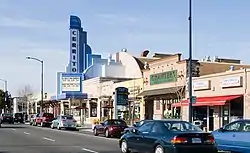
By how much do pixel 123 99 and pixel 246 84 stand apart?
58.0 feet

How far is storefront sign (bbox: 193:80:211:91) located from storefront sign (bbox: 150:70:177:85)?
128 inches

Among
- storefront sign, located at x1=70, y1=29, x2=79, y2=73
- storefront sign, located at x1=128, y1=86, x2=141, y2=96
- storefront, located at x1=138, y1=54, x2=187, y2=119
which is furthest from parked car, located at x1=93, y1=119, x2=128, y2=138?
storefront sign, located at x1=70, y1=29, x2=79, y2=73

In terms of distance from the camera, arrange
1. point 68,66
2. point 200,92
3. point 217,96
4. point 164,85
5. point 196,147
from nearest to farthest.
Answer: point 196,147
point 217,96
point 200,92
point 164,85
point 68,66

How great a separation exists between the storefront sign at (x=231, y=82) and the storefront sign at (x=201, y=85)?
191 cm

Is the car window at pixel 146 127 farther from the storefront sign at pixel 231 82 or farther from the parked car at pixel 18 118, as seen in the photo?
the parked car at pixel 18 118

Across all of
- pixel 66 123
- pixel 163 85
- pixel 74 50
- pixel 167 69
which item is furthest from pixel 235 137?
pixel 74 50

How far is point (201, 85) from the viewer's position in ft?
119

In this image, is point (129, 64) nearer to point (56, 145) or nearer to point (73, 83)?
point (73, 83)

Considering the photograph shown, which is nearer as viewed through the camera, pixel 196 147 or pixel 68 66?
pixel 196 147

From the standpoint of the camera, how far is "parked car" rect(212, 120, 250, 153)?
1780 centimetres

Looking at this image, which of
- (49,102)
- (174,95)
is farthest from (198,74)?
(49,102)

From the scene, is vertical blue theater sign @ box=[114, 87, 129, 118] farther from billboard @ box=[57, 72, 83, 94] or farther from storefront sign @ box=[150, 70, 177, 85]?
billboard @ box=[57, 72, 83, 94]

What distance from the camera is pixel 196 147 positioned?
52.3 ft

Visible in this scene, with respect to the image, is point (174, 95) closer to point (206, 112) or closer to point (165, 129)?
point (206, 112)
